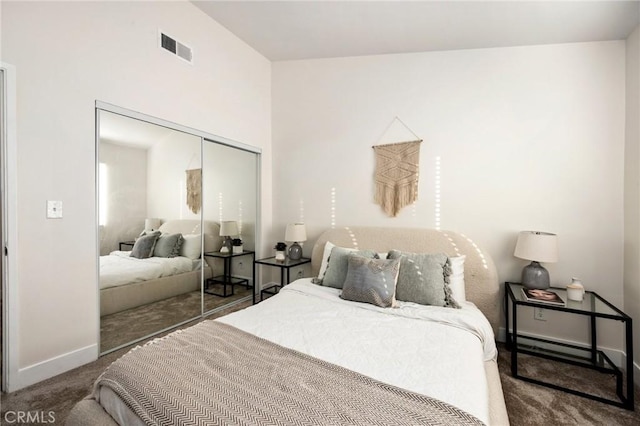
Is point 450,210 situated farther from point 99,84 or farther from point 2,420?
point 2,420

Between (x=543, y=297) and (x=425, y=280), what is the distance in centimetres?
88

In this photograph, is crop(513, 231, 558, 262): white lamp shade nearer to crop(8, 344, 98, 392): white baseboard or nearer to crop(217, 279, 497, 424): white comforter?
crop(217, 279, 497, 424): white comforter

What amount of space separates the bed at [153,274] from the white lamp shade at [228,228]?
7 cm

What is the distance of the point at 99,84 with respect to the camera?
2.24 meters

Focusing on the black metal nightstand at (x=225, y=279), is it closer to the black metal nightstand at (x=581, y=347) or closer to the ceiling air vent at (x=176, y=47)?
the ceiling air vent at (x=176, y=47)

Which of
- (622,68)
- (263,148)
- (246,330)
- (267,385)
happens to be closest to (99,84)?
(263,148)

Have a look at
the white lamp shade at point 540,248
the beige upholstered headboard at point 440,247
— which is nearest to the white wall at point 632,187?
the white lamp shade at point 540,248

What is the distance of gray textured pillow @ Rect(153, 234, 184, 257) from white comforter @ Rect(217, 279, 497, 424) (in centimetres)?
120


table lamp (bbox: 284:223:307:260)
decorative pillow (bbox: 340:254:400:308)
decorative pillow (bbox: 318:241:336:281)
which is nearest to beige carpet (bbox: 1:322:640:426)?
decorative pillow (bbox: 340:254:400:308)

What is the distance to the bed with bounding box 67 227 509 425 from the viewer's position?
1093 mm

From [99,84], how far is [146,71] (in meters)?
0.42

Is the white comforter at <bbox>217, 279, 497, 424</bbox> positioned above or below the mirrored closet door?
below

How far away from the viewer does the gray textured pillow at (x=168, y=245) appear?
9.07 ft

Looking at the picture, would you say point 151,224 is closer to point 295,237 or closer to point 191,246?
point 191,246
